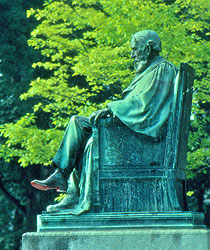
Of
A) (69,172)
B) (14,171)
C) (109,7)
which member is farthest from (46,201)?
(69,172)

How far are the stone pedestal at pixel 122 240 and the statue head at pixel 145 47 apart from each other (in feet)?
6.70

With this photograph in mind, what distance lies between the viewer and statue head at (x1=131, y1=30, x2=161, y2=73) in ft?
23.3

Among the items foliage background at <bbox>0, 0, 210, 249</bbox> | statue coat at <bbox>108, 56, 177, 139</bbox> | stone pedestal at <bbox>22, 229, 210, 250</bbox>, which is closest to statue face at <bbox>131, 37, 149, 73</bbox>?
statue coat at <bbox>108, 56, 177, 139</bbox>

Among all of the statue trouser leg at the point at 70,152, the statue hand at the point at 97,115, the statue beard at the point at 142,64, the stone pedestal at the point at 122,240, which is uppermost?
the statue beard at the point at 142,64

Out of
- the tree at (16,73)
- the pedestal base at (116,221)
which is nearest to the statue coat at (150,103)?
the pedestal base at (116,221)

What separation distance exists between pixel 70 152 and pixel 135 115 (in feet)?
2.73

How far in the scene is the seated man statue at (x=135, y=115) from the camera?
21.8ft

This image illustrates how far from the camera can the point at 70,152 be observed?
680cm

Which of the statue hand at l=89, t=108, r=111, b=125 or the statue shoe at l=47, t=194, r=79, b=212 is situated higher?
the statue hand at l=89, t=108, r=111, b=125

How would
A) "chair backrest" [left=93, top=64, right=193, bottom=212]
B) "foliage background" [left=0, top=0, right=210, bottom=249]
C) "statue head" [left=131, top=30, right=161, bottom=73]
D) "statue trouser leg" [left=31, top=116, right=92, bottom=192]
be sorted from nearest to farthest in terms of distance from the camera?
"chair backrest" [left=93, top=64, right=193, bottom=212]
"statue trouser leg" [left=31, top=116, right=92, bottom=192]
"statue head" [left=131, top=30, right=161, bottom=73]
"foliage background" [left=0, top=0, right=210, bottom=249]

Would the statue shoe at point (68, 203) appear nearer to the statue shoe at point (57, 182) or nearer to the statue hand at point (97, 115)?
the statue shoe at point (57, 182)

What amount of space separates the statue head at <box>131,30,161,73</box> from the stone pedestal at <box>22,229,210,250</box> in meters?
2.04

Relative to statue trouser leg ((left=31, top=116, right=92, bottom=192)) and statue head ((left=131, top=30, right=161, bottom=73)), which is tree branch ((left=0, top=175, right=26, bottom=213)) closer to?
statue trouser leg ((left=31, top=116, right=92, bottom=192))

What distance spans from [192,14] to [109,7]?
203cm
